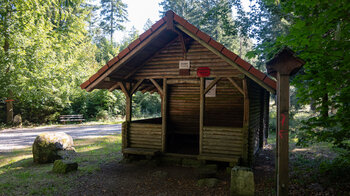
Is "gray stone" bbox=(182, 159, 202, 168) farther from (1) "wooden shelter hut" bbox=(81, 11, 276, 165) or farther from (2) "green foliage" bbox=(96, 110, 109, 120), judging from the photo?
(2) "green foliage" bbox=(96, 110, 109, 120)

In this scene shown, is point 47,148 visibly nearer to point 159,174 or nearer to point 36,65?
point 159,174

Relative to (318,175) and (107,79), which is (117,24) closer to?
(107,79)

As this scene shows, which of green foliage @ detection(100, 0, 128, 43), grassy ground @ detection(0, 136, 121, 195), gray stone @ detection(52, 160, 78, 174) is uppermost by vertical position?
green foliage @ detection(100, 0, 128, 43)

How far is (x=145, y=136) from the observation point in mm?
8172

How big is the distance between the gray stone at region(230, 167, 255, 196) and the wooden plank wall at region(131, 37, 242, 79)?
3202mm

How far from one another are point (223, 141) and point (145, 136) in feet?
9.17

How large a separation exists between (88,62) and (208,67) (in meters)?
22.1

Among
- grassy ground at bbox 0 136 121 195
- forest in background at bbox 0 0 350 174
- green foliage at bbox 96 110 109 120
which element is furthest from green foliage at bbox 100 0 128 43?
grassy ground at bbox 0 136 121 195

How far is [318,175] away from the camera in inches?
239

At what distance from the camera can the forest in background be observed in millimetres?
4648

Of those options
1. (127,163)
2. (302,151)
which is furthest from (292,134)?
(127,163)

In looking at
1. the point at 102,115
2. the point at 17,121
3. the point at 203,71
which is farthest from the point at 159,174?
the point at 102,115

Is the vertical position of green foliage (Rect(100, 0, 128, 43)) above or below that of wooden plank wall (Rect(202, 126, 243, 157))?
above

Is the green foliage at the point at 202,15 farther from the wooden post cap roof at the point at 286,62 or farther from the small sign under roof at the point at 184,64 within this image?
the wooden post cap roof at the point at 286,62
